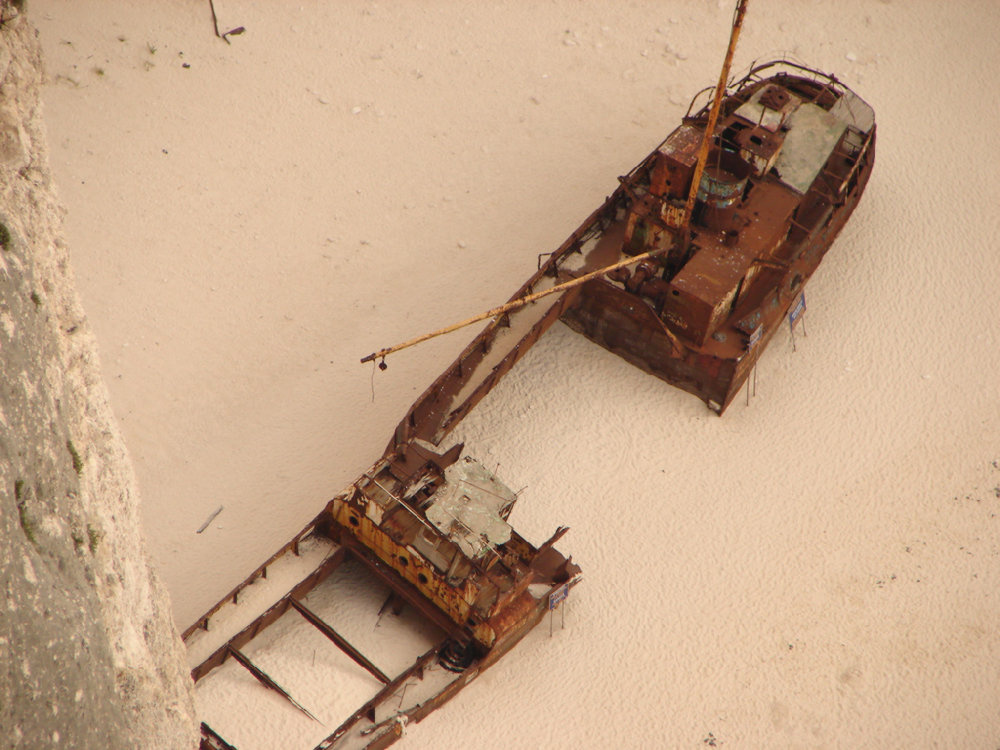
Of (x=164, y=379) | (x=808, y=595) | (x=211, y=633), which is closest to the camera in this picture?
(x=211, y=633)

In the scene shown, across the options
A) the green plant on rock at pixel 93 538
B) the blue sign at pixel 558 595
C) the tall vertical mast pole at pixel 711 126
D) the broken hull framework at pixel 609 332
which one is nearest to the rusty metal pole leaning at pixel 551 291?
the broken hull framework at pixel 609 332

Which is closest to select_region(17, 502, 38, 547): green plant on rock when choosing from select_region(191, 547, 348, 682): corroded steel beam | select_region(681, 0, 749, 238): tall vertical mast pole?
select_region(191, 547, 348, 682): corroded steel beam

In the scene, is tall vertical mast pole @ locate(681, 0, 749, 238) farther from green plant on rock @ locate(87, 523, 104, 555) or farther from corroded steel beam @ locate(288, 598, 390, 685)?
green plant on rock @ locate(87, 523, 104, 555)

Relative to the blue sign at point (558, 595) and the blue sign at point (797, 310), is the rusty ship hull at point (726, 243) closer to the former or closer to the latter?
the blue sign at point (797, 310)

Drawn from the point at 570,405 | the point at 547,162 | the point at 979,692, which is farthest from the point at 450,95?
the point at 979,692

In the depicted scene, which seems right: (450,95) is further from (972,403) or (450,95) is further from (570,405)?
(972,403)

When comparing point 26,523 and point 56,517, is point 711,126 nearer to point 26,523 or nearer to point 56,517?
point 56,517

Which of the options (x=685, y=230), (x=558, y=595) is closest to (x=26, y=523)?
(x=558, y=595)
